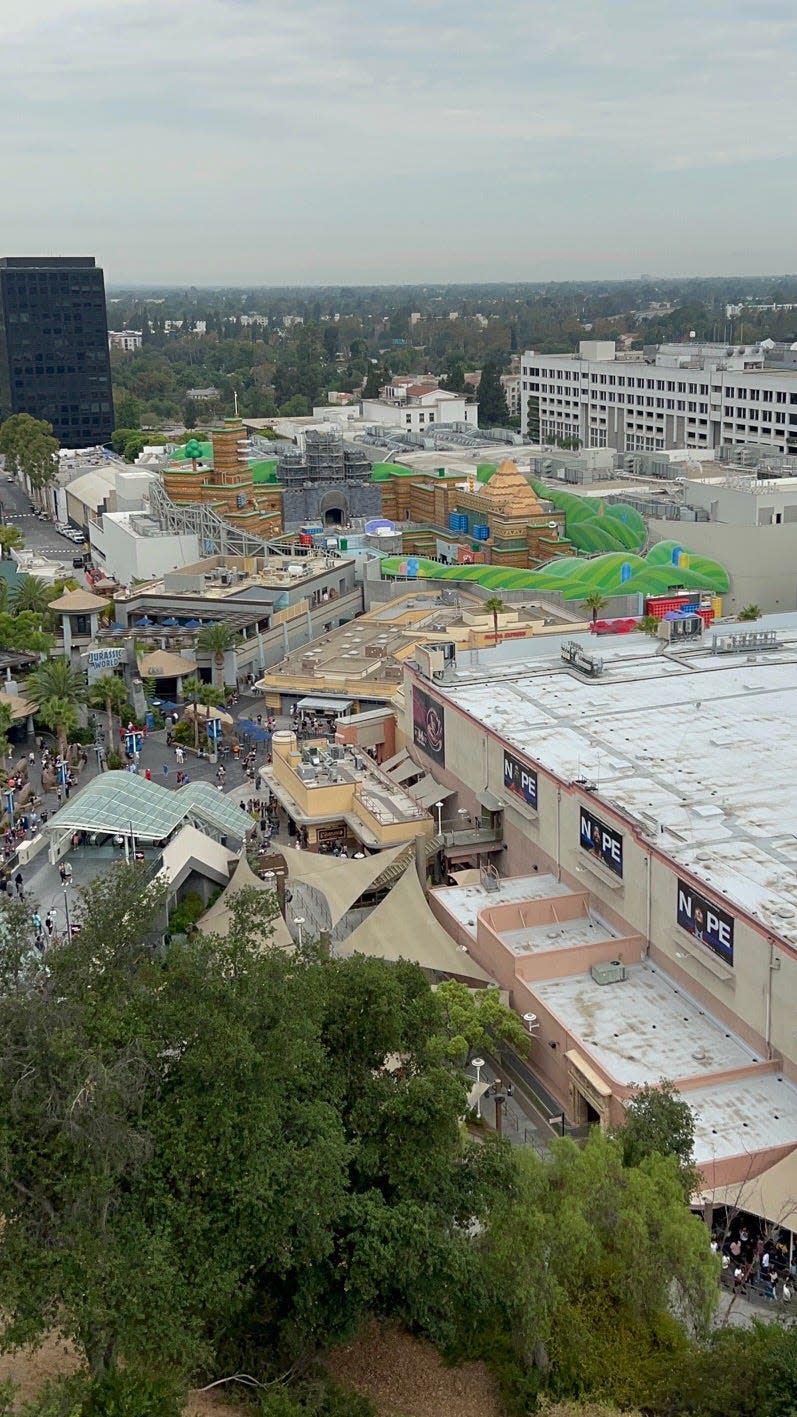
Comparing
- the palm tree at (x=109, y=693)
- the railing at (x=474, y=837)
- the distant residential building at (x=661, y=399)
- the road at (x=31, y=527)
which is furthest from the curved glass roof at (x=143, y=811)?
the distant residential building at (x=661, y=399)

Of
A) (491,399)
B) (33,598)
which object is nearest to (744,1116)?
(33,598)

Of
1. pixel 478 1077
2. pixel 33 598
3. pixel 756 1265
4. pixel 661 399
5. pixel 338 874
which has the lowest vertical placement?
pixel 756 1265

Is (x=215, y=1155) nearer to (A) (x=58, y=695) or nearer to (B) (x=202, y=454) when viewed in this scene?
(A) (x=58, y=695)

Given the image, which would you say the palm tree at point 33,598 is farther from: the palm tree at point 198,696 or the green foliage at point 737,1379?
the green foliage at point 737,1379

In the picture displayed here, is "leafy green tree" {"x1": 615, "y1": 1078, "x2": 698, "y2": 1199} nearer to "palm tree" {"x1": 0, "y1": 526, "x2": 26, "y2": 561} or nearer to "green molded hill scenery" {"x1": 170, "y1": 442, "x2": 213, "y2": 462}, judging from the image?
"green molded hill scenery" {"x1": 170, "y1": 442, "x2": 213, "y2": 462}

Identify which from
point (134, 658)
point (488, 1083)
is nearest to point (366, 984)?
point (488, 1083)

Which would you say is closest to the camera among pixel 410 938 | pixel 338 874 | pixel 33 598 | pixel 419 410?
pixel 410 938
